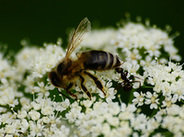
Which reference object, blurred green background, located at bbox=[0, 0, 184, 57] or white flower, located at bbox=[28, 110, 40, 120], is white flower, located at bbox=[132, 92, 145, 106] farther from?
blurred green background, located at bbox=[0, 0, 184, 57]

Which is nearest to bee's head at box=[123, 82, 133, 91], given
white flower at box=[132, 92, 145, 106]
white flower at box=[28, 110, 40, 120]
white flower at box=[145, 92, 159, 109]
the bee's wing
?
white flower at box=[132, 92, 145, 106]

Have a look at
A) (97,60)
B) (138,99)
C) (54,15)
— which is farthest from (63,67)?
(54,15)

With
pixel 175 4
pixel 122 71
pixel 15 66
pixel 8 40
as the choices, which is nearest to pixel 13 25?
pixel 8 40

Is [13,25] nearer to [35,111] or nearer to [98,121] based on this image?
[35,111]

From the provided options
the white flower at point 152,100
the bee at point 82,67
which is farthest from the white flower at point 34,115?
the white flower at point 152,100

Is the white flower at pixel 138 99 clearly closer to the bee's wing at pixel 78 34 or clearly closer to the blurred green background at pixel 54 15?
the bee's wing at pixel 78 34

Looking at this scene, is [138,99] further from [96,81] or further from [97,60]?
[97,60]
